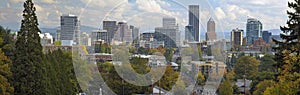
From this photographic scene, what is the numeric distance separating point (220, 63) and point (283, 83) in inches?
299

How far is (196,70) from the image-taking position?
57.7 ft

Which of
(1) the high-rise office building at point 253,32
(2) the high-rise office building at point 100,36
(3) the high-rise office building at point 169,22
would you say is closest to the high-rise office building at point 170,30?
(3) the high-rise office building at point 169,22

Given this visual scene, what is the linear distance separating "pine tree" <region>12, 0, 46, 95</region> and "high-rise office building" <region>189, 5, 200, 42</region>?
15.1ft

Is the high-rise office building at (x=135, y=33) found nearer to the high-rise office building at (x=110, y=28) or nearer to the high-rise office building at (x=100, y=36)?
the high-rise office building at (x=110, y=28)

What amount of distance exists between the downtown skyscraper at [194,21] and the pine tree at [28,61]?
4.60 metres

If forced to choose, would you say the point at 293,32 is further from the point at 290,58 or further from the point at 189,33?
the point at 189,33

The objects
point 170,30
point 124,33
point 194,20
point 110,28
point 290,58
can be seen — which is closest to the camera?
point 290,58

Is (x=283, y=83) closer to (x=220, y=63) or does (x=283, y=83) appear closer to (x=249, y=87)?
(x=220, y=63)

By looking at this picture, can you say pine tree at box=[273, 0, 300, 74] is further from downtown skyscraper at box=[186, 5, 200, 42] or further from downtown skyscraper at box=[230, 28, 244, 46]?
downtown skyscraper at box=[230, 28, 244, 46]

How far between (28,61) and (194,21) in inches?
260

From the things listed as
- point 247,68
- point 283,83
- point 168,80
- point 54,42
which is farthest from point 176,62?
point 54,42

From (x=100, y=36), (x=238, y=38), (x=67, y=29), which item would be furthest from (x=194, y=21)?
(x=238, y=38)

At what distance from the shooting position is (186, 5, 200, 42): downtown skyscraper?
47.6 feet

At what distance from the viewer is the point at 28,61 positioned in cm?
1221
